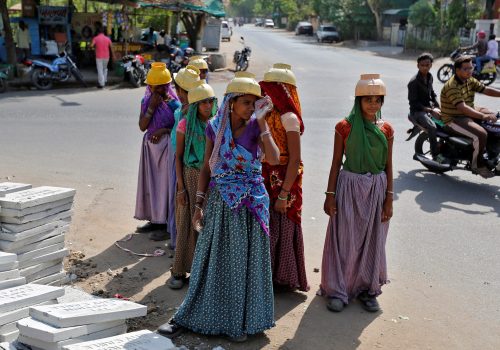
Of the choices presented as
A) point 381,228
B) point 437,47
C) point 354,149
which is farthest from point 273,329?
point 437,47

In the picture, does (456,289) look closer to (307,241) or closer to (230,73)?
(307,241)

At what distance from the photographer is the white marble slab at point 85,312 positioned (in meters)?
3.20

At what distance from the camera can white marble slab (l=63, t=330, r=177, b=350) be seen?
311 centimetres

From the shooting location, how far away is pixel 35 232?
409 centimetres

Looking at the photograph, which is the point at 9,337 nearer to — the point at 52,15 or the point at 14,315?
the point at 14,315

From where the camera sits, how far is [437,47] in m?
33.9

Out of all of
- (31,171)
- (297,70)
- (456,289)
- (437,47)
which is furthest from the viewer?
(437,47)

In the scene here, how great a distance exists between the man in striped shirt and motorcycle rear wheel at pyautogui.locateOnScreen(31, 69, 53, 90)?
12114 mm

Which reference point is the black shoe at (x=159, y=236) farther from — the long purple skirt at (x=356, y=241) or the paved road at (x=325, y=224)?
the long purple skirt at (x=356, y=241)

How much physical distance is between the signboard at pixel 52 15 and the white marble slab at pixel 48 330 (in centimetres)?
1911

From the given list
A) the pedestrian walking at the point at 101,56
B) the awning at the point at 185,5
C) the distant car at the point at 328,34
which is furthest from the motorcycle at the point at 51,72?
the distant car at the point at 328,34

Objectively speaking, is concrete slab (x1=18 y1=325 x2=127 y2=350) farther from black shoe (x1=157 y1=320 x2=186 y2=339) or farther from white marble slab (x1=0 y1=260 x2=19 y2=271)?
white marble slab (x1=0 y1=260 x2=19 y2=271)

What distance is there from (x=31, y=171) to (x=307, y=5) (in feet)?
220

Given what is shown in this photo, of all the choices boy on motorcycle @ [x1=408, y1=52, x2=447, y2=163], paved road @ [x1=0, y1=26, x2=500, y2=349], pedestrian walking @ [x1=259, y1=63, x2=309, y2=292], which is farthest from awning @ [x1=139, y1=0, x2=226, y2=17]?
pedestrian walking @ [x1=259, y1=63, x2=309, y2=292]
